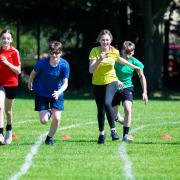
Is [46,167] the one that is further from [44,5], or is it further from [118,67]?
[44,5]

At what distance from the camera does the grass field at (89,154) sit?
9.34 meters

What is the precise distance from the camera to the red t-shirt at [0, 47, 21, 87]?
40.9 feet

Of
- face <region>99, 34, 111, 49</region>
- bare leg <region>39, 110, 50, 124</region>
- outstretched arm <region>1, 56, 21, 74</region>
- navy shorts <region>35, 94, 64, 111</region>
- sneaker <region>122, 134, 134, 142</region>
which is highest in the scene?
face <region>99, 34, 111, 49</region>

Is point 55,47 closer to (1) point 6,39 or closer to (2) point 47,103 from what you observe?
(1) point 6,39

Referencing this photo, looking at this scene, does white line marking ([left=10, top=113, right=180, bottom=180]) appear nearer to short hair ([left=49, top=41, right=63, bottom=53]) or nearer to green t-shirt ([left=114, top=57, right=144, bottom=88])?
green t-shirt ([left=114, top=57, right=144, bottom=88])

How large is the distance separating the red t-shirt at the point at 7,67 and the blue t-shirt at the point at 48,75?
417mm

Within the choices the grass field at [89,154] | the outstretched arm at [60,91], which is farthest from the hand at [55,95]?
the grass field at [89,154]

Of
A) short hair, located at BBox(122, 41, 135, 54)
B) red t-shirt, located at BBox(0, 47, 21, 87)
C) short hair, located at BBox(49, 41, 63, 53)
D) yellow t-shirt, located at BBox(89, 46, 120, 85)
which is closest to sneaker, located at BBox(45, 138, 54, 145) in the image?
red t-shirt, located at BBox(0, 47, 21, 87)

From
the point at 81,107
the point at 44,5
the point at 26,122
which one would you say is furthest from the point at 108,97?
the point at 44,5

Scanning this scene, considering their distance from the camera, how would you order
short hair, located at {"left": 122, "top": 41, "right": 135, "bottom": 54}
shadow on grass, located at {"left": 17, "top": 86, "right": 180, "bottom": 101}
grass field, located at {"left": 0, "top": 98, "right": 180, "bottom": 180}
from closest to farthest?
grass field, located at {"left": 0, "top": 98, "right": 180, "bottom": 180}
short hair, located at {"left": 122, "top": 41, "right": 135, "bottom": 54}
shadow on grass, located at {"left": 17, "top": 86, "right": 180, "bottom": 101}

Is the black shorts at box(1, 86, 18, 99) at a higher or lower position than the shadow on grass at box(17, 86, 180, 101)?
higher

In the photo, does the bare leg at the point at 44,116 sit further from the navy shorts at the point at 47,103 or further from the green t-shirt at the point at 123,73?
Answer: the green t-shirt at the point at 123,73

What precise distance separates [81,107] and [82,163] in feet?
43.0

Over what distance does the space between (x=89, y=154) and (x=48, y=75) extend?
1733mm
